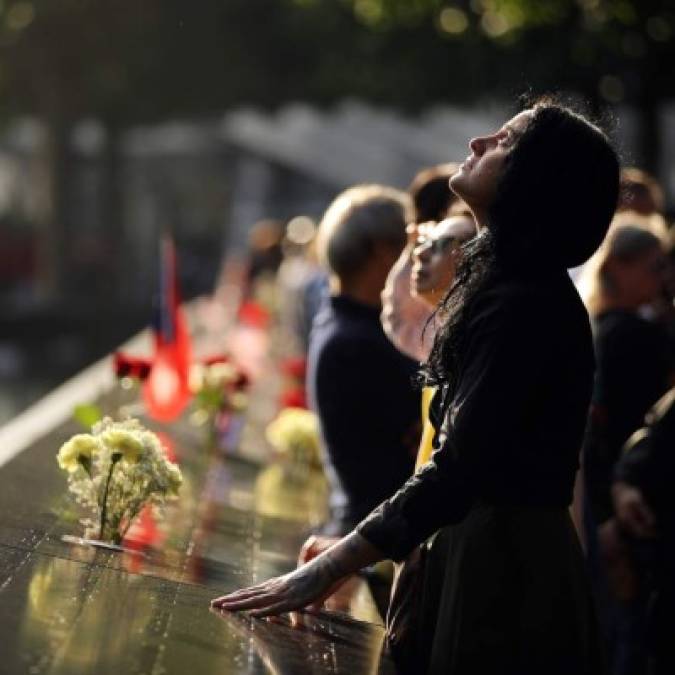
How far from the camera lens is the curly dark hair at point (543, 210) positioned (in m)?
4.32

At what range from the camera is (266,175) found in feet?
202

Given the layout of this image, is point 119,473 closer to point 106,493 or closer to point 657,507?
point 106,493

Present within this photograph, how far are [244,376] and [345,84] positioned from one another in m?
37.8

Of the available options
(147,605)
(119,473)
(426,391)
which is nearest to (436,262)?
(426,391)

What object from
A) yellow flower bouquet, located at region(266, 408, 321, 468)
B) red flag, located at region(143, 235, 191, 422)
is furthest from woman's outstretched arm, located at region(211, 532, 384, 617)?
yellow flower bouquet, located at region(266, 408, 321, 468)

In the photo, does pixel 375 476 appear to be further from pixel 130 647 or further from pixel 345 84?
Result: pixel 345 84

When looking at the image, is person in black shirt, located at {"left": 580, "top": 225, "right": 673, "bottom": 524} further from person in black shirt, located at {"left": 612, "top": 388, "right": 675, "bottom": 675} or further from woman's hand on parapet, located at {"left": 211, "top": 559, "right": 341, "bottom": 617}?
woman's hand on parapet, located at {"left": 211, "top": 559, "right": 341, "bottom": 617}

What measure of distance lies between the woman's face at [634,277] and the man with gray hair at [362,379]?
121 centimetres

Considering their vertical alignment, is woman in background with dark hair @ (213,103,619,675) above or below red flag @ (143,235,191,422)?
below

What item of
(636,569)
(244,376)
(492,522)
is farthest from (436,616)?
(244,376)

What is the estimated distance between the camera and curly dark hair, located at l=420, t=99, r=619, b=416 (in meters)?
4.32

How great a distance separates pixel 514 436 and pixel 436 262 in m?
1.29

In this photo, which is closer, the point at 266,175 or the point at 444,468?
the point at 444,468

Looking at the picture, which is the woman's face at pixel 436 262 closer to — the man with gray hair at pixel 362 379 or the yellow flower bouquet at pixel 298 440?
the man with gray hair at pixel 362 379
